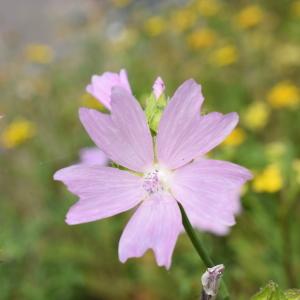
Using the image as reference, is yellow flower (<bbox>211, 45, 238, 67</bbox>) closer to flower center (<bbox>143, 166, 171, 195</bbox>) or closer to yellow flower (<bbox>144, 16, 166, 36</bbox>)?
yellow flower (<bbox>144, 16, 166, 36</bbox>)

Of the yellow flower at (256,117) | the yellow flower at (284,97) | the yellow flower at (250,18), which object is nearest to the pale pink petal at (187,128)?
the yellow flower at (256,117)

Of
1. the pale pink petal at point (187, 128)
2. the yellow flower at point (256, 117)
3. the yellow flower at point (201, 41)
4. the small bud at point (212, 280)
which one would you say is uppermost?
the yellow flower at point (201, 41)

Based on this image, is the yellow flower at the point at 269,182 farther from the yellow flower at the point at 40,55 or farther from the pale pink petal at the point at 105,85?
the yellow flower at the point at 40,55

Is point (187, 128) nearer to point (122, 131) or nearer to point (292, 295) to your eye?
point (122, 131)

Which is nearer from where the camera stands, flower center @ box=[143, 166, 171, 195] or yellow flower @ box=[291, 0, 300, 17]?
flower center @ box=[143, 166, 171, 195]

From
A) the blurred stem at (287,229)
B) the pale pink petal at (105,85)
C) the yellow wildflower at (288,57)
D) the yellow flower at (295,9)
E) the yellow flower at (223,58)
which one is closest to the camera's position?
the pale pink petal at (105,85)

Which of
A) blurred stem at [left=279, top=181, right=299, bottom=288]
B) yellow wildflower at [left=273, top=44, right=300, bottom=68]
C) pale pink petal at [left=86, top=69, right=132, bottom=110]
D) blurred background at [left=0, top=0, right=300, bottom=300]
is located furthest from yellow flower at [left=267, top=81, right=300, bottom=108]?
pale pink petal at [left=86, top=69, right=132, bottom=110]
